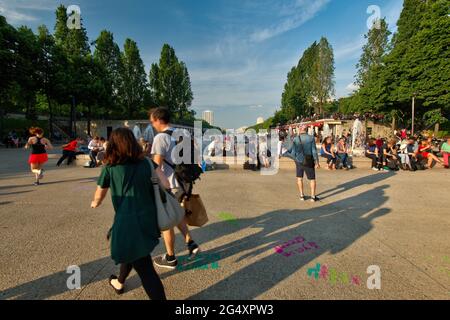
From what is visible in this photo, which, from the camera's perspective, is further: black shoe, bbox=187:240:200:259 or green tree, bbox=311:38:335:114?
green tree, bbox=311:38:335:114

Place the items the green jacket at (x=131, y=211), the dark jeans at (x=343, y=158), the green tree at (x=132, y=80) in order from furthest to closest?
the green tree at (x=132, y=80)
the dark jeans at (x=343, y=158)
the green jacket at (x=131, y=211)

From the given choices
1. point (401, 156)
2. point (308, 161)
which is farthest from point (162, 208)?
point (401, 156)

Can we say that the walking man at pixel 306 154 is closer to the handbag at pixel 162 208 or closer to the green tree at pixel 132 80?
the handbag at pixel 162 208

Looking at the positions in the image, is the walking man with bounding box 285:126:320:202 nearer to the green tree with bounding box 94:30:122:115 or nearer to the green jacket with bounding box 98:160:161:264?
the green jacket with bounding box 98:160:161:264

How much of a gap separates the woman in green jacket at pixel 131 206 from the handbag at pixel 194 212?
1182 millimetres

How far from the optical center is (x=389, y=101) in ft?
105

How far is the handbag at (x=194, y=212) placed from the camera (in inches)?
133

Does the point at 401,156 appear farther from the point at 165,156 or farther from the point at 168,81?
the point at 168,81

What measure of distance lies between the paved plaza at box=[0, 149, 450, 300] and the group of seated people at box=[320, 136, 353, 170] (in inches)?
176

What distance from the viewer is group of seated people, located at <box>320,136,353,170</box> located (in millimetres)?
11523

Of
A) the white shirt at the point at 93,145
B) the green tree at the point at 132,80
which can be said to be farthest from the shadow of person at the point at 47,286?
the green tree at the point at 132,80

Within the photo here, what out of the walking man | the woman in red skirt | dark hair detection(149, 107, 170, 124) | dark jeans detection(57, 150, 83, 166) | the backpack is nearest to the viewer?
dark hair detection(149, 107, 170, 124)

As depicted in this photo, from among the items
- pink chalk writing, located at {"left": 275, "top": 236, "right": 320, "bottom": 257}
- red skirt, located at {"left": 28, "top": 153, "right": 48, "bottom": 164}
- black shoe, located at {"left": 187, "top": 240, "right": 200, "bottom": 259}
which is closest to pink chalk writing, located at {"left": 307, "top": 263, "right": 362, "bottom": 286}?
pink chalk writing, located at {"left": 275, "top": 236, "right": 320, "bottom": 257}
